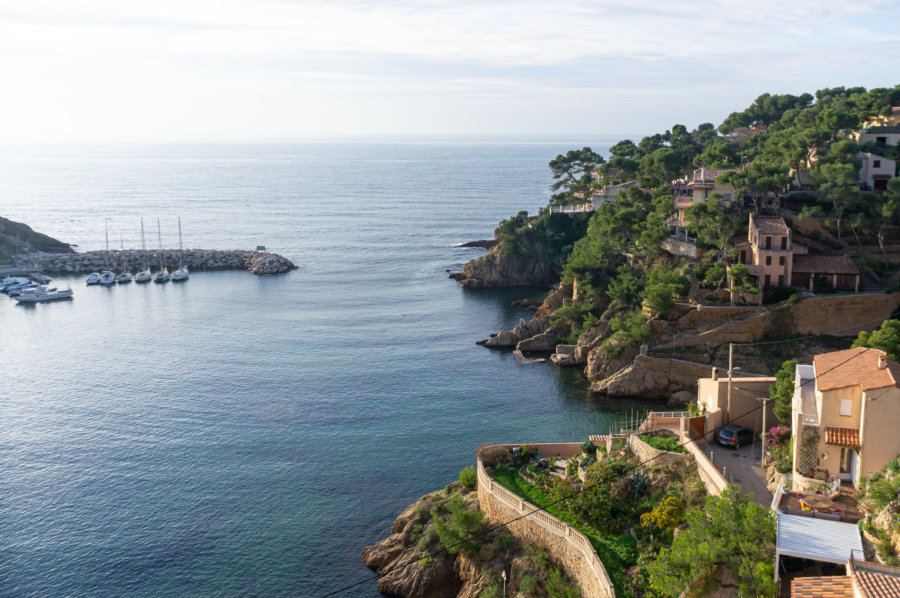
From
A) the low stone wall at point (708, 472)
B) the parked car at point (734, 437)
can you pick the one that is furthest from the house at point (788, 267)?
the low stone wall at point (708, 472)

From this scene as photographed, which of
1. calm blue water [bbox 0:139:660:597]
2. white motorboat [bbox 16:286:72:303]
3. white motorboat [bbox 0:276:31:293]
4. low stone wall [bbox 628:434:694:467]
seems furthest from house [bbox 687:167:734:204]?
white motorboat [bbox 0:276:31:293]

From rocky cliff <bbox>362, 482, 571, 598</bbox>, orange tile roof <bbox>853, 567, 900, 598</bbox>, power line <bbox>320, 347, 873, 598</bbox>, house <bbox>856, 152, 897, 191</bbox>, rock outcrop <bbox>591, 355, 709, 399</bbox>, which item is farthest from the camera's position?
house <bbox>856, 152, 897, 191</bbox>

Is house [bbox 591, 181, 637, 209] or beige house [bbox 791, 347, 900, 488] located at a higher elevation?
house [bbox 591, 181, 637, 209]

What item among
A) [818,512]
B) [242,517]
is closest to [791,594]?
[818,512]

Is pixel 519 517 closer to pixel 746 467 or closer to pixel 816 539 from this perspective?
pixel 746 467

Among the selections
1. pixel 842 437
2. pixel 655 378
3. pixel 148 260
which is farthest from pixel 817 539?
pixel 148 260

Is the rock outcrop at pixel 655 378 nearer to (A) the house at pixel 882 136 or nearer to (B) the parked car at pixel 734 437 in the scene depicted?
(B) the parked car at pixel 734 437

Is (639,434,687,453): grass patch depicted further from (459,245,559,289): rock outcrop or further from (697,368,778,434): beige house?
(459,245,559,289): rock outcrop
